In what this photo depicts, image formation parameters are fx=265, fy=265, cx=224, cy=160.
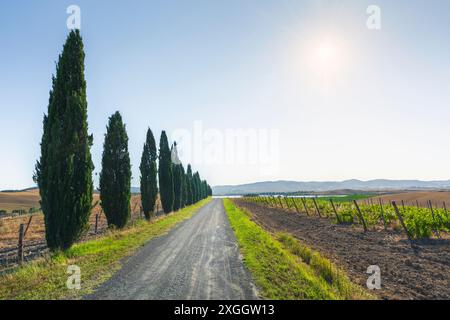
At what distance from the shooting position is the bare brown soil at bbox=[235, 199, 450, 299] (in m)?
7.72

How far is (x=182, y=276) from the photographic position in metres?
7.82

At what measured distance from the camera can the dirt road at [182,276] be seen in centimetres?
639

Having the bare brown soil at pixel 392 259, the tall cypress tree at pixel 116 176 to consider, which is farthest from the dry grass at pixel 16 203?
the bare brown soil at pixel 392 259

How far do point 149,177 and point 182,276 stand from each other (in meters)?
22.8

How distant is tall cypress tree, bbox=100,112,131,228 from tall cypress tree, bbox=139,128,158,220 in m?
6.92

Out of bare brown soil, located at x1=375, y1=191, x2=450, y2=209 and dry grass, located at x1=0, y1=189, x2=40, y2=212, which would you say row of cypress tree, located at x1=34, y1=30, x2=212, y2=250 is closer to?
dry grass, located at x1=0, y1=189, x2=40, y2=212

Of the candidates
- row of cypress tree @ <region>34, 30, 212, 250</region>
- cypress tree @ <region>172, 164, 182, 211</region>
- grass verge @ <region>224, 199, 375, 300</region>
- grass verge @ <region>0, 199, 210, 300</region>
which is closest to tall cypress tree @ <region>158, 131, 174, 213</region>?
cypress tree @ <region>172, 164, 182, 211</region>

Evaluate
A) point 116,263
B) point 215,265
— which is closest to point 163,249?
point 116,263

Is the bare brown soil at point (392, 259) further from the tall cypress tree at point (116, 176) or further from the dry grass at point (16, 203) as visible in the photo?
the dry grass at point (16, 203)

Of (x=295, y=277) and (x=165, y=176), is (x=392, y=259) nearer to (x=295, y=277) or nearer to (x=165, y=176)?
(x=295, y=277)

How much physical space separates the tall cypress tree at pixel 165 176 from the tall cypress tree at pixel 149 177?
5890 mm

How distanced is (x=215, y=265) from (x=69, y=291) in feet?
14.3
